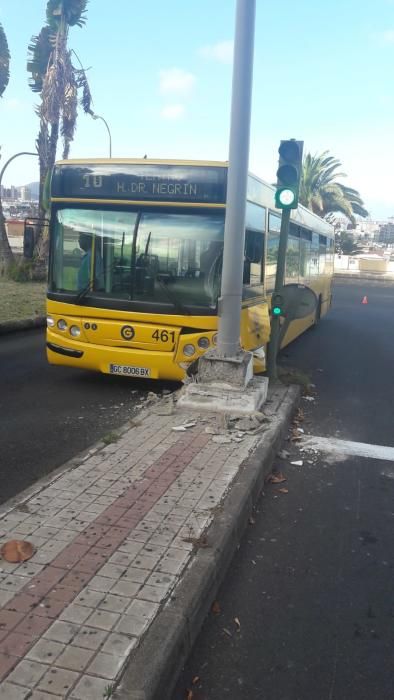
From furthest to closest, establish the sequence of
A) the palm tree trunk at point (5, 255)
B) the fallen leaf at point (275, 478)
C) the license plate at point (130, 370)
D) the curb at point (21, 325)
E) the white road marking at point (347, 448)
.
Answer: the palm tree trunk at point (5, 255)
the curb at point (21, 325)
the license plate at point (130, 370)
the white road marking at point (347, 448)
the fallen leaf at point (275, 478)

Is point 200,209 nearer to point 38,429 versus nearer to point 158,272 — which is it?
point 158,272

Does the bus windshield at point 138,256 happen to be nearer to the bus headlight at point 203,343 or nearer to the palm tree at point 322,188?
the bus headlight at point 203,343

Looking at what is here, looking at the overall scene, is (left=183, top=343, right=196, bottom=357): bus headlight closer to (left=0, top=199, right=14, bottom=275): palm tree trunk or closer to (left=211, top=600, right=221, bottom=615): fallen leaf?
(left=211, top=600, right=221, bottom=615): fallen leaf

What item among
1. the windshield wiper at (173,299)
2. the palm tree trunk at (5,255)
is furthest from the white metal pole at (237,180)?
the palm tree trunk at (5,255)

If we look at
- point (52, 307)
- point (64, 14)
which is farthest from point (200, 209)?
point (64, 14)

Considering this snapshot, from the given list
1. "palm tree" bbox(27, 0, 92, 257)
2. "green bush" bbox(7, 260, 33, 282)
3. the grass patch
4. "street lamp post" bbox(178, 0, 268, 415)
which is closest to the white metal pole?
"street lamp post" bbox(178, 0, 268, 415)

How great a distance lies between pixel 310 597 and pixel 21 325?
1180 centimetres

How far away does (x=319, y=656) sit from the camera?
3.04 m

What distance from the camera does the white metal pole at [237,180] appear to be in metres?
6.21

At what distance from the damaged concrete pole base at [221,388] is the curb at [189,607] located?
151 cm

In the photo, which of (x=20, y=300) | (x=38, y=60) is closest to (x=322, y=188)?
(x=38, y=60)

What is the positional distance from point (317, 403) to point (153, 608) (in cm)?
572

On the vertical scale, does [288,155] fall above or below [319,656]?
above

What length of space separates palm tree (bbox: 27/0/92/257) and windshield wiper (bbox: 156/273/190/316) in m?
21.4
